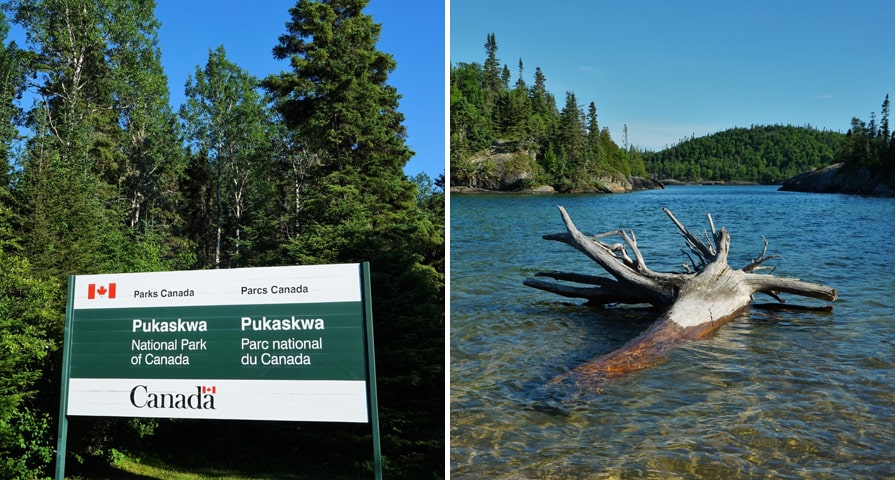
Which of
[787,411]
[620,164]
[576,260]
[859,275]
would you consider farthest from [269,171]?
[620,164]

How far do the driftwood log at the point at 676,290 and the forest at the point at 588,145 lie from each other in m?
17.3

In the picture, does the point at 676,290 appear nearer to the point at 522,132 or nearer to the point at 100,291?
the point at 100,291

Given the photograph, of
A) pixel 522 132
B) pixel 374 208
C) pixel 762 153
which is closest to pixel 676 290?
pixel 374 208

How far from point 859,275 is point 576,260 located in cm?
523

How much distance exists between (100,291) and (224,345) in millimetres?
1261

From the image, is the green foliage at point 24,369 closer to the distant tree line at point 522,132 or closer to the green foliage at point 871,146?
the green foliage at point 871,146

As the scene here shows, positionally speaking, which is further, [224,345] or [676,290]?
[676,290]

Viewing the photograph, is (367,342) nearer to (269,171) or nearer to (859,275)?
(859,275)

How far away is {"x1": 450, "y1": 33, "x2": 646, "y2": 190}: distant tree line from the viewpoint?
61750mm

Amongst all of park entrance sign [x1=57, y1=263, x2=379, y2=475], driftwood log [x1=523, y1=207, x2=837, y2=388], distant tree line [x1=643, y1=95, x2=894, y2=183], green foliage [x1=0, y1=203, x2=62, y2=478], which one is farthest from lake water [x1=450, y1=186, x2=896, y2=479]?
distant tree line [x1=643, y1=95, x2=894, y2=183]

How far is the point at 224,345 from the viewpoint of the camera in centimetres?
588

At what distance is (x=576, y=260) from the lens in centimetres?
1559

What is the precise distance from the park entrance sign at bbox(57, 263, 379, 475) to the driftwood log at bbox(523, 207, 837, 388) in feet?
8.85

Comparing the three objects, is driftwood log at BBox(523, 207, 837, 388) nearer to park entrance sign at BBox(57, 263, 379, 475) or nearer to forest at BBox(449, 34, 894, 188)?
park entrance sign at BBox(57, 263, 379, 475)
